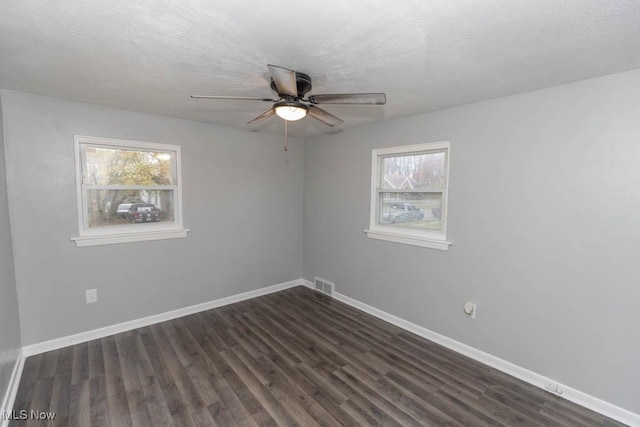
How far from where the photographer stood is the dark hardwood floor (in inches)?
79.6

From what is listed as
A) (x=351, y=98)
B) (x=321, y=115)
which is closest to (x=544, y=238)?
(x=351, y=98)

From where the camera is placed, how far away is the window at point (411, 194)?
3.02 metres

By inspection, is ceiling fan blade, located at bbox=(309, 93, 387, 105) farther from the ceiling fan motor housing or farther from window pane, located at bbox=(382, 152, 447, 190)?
window pane, located at bbox=(382, 152, 447, 190)

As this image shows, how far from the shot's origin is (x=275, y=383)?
7.73 ft

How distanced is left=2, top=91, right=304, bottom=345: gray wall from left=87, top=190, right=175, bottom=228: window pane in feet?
0.58

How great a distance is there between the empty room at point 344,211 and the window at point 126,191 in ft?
0.08

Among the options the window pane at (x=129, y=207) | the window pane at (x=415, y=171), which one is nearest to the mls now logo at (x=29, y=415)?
the window pane at (x=129, y=207)

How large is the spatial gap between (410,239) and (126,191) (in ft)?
10.4

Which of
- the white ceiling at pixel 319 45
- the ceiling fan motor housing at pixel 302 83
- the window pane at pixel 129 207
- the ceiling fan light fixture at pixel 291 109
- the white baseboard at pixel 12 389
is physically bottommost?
the white baseboard at pixel 12 389

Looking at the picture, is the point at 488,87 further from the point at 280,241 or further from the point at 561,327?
A: the point at 280,241

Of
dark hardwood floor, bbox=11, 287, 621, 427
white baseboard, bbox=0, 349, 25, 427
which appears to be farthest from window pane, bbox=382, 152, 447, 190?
white baseboard, bbox=0, 349, 25, 427

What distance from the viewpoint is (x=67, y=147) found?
109 inches

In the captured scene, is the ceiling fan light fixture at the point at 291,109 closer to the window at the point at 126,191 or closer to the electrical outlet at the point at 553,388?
the window at the point at 126,191

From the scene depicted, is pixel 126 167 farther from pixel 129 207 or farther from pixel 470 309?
pixel 470 309
